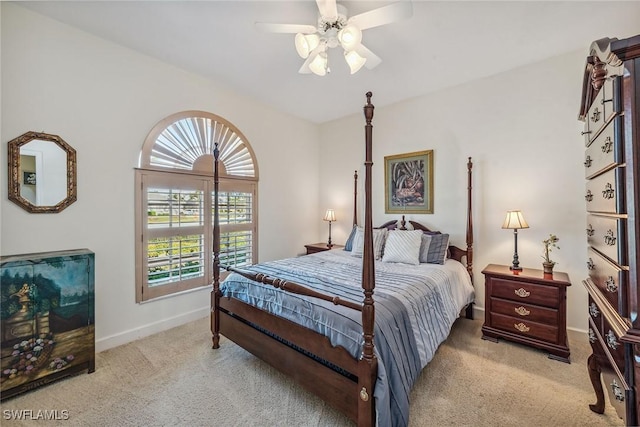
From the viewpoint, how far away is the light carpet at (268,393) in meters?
1.68

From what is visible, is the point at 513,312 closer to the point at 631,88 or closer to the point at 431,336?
the point at 431,336

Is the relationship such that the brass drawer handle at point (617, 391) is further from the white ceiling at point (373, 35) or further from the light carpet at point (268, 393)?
the white ceiling at point (373, 35)

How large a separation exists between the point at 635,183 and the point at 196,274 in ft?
11.9

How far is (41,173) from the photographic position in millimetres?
2197

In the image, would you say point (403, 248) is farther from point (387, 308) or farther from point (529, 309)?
point (387, 308)

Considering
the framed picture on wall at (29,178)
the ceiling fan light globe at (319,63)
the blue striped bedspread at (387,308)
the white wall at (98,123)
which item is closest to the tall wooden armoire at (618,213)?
the blue striped bedspread at (387,308)

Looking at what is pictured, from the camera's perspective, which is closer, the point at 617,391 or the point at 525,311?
the point at 617,391

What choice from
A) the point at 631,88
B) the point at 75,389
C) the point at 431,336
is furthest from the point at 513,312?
the point at 75,389

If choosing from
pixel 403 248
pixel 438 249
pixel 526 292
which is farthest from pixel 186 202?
pixel 526 292

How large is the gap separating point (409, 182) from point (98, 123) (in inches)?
143

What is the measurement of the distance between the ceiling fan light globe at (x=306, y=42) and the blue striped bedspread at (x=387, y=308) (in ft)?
6.11

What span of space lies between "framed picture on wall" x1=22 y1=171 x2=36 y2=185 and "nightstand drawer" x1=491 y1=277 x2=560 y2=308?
14.0 feet

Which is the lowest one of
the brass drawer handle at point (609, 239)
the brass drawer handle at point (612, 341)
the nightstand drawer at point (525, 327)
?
the nightstand drawer at point (525, 327)

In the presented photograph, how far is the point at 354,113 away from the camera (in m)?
4.38
